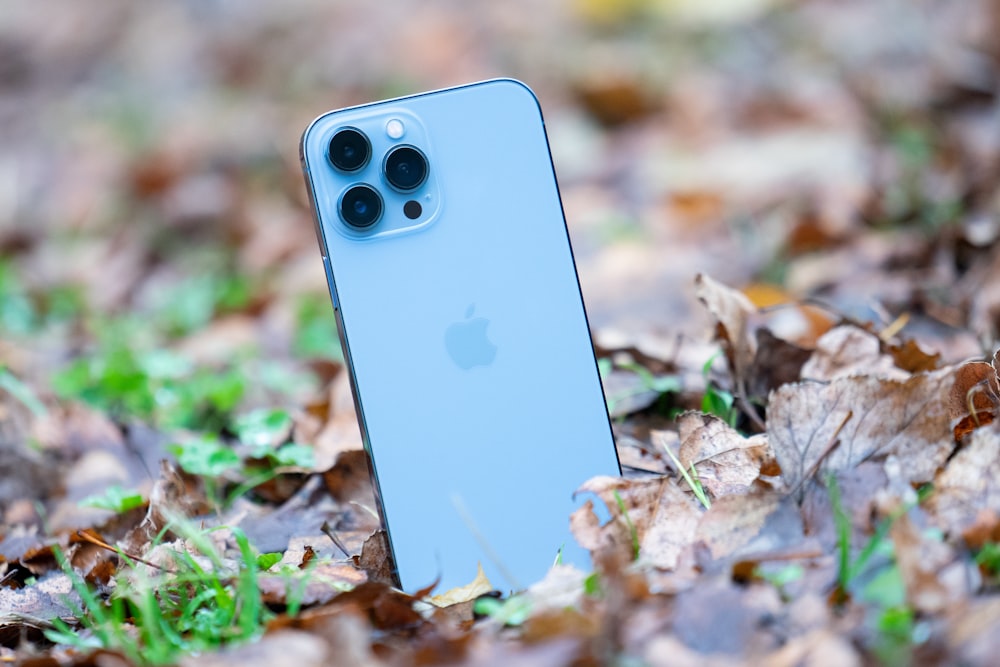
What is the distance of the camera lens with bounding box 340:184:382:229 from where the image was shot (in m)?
1.56

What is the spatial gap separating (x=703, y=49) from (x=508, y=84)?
4.39 metres

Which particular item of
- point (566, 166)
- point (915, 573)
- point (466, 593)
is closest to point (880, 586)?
point (915, 573)

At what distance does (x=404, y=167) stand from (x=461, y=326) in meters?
0.27

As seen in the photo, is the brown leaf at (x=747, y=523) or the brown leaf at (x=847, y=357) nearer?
the brown leaf at (x=747, y=523)

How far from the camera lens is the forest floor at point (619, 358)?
1.13 meters

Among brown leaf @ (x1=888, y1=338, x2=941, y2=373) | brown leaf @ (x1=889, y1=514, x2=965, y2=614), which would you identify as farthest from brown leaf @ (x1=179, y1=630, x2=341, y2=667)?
brown leaf @ (x1=888, y1=338, x2=941, y2=373)

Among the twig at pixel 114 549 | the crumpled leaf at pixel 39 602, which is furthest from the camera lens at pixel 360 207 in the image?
the crumpled leaf at pixel 39 602

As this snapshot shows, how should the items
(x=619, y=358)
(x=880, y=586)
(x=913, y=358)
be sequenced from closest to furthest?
(x=880, y=586), (x=913, y=358), (x=619, y=358)

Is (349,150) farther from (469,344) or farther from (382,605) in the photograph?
(382,605)

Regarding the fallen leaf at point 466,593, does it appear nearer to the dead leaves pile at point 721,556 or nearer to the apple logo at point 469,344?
the dead leaves pile at point 721,556

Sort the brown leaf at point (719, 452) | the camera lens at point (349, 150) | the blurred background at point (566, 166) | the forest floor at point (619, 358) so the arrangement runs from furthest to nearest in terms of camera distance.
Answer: the blurred background at point (566, 166)
the camera lens at point (349, 150)
the brown leaf at point (719, 452)
the forest floor at point (619, 358)

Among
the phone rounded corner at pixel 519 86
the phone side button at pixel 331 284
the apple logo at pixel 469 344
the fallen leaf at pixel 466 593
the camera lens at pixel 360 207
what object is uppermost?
the phone rounded corner at pixel 519 86

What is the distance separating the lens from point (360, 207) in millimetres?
1564

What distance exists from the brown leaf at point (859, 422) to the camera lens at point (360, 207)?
0.66m
